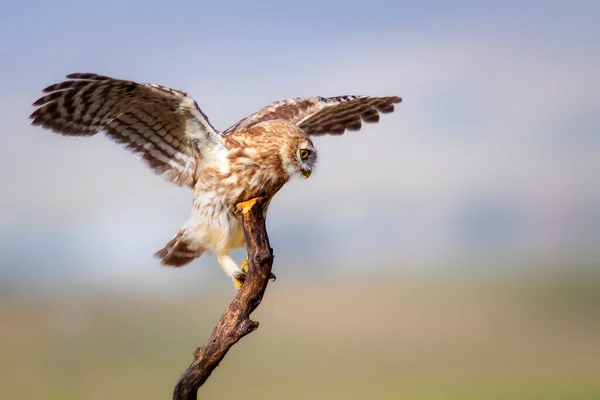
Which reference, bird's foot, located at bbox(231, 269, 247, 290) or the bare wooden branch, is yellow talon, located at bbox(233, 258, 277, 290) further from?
the bare wooden branch

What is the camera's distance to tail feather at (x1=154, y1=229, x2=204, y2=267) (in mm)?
7289

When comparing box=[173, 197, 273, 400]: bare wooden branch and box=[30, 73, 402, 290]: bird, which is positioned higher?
box=[30, 73, 402, 290]: bird

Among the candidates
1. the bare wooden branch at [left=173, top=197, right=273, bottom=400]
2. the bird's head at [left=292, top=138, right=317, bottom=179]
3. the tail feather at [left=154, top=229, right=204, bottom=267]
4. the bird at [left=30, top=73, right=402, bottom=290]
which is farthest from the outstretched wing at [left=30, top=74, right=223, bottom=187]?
the bare wooden branch at [left=173, top=197, right=273, bottom=400]

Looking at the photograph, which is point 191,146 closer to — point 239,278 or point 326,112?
point 239,278

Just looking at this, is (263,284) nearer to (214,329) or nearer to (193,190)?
(214,329)

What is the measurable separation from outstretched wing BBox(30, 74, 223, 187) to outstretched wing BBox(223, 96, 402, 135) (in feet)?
2.08

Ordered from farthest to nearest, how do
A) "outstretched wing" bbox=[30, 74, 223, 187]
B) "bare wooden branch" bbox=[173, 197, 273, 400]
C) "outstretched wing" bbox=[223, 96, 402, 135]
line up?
"outstretched wing" bbox=[223, 96, 402, 135] < "outstretched wing" bbox=[30, 74, 223, 187] < "bare wooden branch" bbox=[173, 197, 273, 400]

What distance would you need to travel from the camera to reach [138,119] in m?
7.11

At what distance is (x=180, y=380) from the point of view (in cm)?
603

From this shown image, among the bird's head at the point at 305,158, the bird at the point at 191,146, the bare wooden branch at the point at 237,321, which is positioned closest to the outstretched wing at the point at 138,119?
the bird at the point at 191,146

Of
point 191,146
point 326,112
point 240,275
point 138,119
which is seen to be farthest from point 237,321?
point 326,112

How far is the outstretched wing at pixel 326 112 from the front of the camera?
817 centimetres

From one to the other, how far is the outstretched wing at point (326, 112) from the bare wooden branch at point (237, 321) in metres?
2.09

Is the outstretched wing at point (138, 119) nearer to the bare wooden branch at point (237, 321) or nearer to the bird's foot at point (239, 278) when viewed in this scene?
the bird's foot at point (239, 278)
